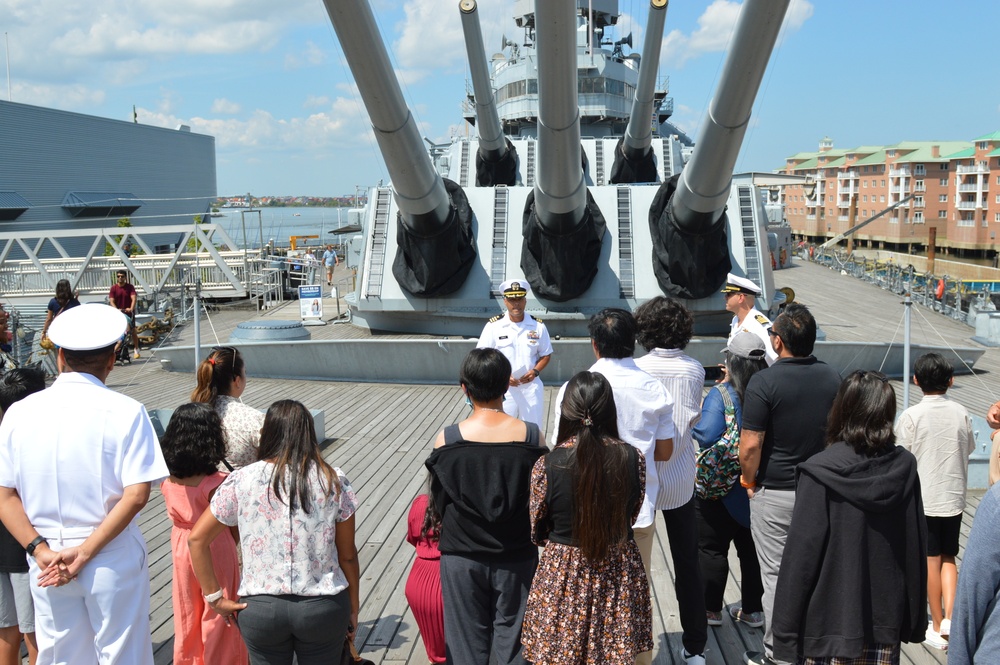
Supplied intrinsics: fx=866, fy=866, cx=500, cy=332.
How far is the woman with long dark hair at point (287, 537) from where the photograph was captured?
2.29m

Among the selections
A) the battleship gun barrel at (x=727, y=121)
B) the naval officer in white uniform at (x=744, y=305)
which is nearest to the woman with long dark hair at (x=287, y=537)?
the naval officer in white uniform at (x=744, y=305)

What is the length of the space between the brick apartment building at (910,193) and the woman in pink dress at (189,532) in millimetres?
42732

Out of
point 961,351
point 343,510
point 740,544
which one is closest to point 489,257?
point 961,351

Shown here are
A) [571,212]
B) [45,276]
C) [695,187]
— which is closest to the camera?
[695,187]

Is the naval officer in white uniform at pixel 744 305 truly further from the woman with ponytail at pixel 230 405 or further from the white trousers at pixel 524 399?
the woman with ponytail at pixel 230 405

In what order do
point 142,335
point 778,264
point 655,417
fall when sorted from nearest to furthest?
point 655,417, point 142,335, point 778,264

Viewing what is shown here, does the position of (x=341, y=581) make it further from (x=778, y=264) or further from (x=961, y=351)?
(x=778, y=264)

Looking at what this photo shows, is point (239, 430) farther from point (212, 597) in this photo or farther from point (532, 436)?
point (532, 436)

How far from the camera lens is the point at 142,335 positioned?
10227 millimetres

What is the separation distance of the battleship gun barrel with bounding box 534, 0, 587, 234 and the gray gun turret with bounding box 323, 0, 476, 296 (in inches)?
35.6

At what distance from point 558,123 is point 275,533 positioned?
467cm

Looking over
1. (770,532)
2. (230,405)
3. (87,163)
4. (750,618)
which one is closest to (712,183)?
(750,618)

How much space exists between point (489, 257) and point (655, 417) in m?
5.94

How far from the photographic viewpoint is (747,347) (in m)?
3.10
